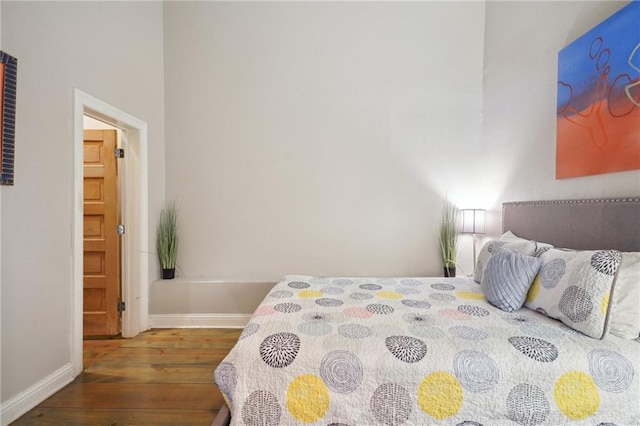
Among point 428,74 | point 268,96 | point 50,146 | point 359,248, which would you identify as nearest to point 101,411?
point 50,146

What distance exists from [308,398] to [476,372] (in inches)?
25.3

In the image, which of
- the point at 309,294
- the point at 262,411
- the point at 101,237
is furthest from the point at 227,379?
the point at 101,237

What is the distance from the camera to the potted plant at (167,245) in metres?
2.86

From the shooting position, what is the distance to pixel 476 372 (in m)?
1.08

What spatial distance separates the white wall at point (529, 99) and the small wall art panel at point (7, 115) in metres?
3.37

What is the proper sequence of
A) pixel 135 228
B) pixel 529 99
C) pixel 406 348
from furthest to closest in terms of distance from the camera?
pixel 135 228 → pixel 529 99 → pixel 406 348

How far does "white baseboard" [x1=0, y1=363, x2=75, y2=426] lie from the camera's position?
156 cm

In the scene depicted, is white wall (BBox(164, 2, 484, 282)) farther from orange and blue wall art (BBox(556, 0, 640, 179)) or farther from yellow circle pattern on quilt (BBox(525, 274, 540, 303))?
yellow circle pattern on quilt (BBox(525, 274, 540, 303))

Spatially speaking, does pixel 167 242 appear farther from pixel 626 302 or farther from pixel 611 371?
pixel 626 302

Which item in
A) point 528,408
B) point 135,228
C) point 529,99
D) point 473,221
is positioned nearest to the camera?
point 528,408

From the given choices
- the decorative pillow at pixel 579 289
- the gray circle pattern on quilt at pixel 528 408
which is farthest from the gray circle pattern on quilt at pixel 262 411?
the decorative pillow at pixel 579 289

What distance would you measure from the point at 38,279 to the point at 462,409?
7.75 feet

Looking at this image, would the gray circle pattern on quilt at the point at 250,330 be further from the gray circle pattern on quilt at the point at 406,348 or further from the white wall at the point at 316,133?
the white wall at the point at 316,133

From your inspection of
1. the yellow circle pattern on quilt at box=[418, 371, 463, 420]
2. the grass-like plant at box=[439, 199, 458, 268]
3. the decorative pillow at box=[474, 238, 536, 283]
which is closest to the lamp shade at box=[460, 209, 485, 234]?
the grass-like plant at box=[439, 199, 458, 268]
